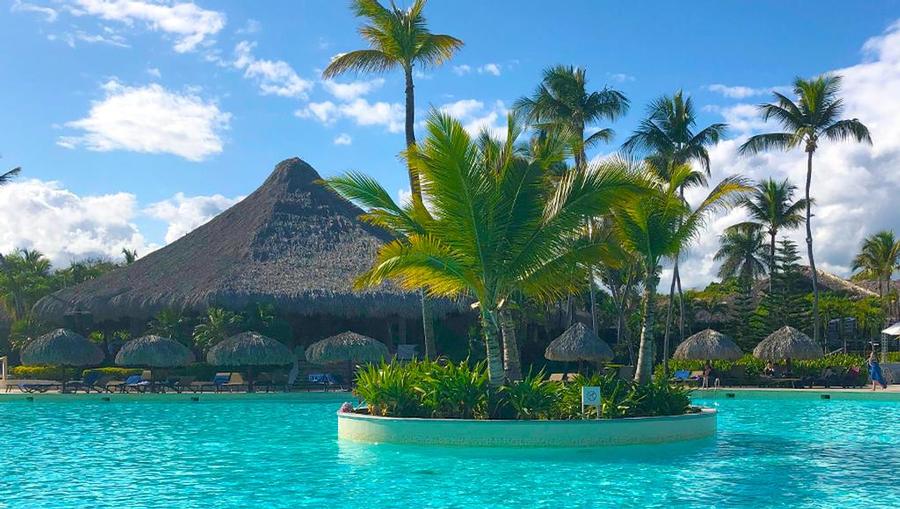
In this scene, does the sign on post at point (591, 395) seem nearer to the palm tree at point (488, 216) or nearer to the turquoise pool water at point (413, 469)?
the turquoise pool water at point (413, 469)

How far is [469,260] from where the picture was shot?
1389cm

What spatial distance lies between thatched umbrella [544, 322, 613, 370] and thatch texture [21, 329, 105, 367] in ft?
42.3

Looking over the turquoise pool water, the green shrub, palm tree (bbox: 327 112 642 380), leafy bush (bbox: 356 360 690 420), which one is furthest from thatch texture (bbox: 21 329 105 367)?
palm tree (bbox: 327 112 642 380)

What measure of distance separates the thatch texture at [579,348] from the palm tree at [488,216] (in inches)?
435

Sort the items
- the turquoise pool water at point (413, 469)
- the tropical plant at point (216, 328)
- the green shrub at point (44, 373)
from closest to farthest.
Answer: the turquoise pool water at point (413, 469) < the tropical plant at point (216, 328) < the green shrub at point (44, 373)

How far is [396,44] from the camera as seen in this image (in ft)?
70.4

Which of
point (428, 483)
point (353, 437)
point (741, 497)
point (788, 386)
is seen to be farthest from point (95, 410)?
point (788, 386)

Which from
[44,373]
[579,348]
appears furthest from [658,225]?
[44,373]

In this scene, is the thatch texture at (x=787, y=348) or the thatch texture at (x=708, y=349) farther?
the thatch texture at (x=708, y=349)

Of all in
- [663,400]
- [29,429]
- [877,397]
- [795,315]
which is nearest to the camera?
[663,400]

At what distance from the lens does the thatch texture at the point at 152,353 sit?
957 inches

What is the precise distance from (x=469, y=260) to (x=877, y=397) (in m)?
13.0

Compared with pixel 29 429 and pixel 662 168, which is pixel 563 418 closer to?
pixel 29 429

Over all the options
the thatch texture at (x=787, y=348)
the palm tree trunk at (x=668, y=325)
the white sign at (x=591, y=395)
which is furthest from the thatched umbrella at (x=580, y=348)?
the white sign at (x=591, y=395)
